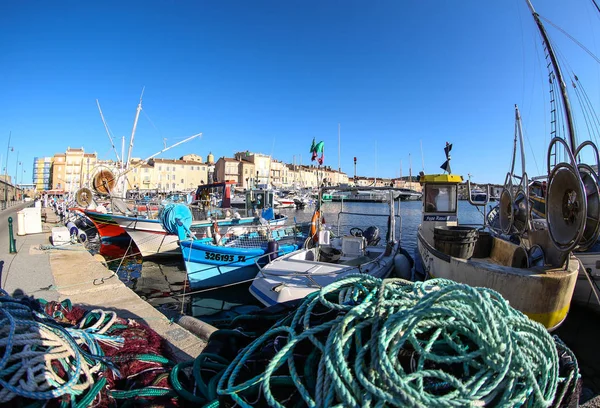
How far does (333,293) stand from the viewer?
119 inches

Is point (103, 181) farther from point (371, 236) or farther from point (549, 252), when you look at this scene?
point (549, 252)

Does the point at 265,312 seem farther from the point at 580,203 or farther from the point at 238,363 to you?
the point at 580,203

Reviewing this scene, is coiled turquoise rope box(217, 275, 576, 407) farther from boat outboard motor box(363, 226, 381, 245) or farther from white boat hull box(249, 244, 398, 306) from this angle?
boat outboard motor box(363, 226, 381, 245)

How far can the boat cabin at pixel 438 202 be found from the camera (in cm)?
1027

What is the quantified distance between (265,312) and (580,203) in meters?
5.29

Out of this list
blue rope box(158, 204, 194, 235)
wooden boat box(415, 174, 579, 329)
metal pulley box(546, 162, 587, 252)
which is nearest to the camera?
metal pulley box(546, 162, 587, 252)

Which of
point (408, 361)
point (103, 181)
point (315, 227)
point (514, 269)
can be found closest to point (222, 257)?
point (315, 227)

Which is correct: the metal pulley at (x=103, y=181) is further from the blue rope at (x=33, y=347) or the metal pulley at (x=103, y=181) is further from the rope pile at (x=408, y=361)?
the rope pile at (x=408, y=361)

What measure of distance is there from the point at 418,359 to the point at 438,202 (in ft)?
31.0

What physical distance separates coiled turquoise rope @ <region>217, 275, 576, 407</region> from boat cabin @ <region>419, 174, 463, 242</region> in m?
8.53

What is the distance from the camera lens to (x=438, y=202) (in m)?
A: 10.6

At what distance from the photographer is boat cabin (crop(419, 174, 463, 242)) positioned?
33.7 feet

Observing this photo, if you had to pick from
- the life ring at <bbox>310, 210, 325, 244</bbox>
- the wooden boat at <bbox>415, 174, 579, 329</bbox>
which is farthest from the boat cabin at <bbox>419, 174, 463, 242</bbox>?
the life ring at <bbox>310, 210, 325, 244</bbox>

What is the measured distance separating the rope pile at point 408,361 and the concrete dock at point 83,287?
2.01 meters
